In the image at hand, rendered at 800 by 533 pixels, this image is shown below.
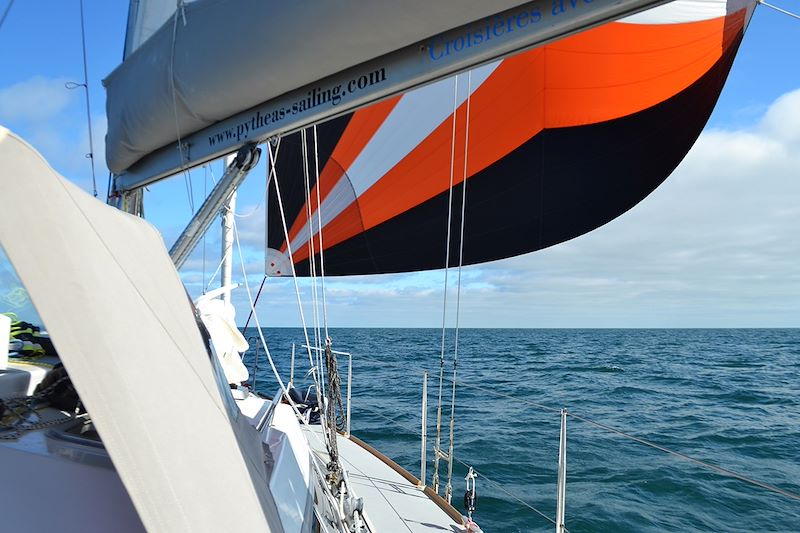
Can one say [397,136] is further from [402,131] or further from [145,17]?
[145,17]

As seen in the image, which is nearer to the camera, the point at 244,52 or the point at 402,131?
the point at 244,52

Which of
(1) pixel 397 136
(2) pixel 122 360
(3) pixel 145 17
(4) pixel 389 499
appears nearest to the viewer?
(2) pixel 122 360

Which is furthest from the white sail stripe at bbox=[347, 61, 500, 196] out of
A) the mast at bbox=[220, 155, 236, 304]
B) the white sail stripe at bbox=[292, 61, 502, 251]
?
the mast at bbox=[220, 155, 236, 304]

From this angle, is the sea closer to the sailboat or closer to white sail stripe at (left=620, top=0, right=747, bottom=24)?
the sailboat

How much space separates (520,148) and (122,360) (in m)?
3.98

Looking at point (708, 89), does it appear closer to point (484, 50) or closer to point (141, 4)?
point (484, 50)

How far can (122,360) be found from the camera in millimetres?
737

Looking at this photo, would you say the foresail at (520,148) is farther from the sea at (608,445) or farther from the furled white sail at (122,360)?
the furled white sail at (122,360)

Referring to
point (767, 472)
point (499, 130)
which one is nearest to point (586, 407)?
point (767, 472)

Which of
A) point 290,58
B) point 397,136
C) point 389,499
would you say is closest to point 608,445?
point 389,499

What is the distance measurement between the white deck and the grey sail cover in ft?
5.63

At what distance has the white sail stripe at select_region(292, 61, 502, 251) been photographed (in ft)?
→ 14.5

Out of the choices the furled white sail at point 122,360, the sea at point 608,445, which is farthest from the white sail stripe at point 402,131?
the furled white sail at point 122,360

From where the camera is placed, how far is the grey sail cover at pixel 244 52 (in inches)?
58.6
